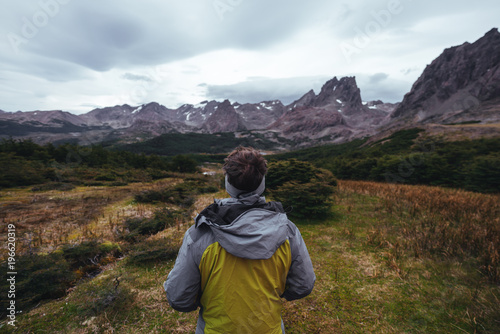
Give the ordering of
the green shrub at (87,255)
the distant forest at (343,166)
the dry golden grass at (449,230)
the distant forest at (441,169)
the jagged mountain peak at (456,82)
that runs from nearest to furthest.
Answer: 1. the dry golden grass at (449,230)
2. the green shrub at (87,255)
3. the distant forest at (441,169)
4. the distant forest at (343,166)
5. the jagged mountain peak at (456,82)

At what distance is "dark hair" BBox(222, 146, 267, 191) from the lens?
1.78 metres

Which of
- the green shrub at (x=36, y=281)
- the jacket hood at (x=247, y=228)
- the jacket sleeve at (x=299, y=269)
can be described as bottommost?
the green shrub at (x=36, y=281)

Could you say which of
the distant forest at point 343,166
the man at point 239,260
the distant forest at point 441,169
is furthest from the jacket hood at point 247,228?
the distant forest at point 441,169

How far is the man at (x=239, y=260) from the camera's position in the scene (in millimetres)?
1523

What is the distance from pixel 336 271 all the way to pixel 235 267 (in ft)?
13.9

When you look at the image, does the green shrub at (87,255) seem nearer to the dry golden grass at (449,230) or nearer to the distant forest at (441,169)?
the dry golden grass at (449,230)

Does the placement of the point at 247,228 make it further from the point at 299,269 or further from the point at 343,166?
the point at 343,166

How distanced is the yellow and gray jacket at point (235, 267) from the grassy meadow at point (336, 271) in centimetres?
235

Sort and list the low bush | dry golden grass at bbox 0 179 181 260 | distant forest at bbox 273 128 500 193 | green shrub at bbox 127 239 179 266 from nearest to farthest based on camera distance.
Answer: green shrub at bbox 127 239 179 266 < dry golden grass at bbox 0 179 181 260 < the low bush < distant forest at bbox 273 128 500 193

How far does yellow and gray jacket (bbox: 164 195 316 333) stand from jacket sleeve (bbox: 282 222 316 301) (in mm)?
89

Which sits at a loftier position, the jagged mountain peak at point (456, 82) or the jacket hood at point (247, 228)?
the jagged mountain peak at point (456, 82)

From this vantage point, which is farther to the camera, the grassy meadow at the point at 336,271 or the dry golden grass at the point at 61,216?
the dry golden grass at the point at 61,216

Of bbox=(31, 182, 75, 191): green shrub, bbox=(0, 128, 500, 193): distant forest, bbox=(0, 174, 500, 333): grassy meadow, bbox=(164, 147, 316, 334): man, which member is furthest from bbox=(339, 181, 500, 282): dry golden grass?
bbox=(31, 182, 75, 191): green shrub

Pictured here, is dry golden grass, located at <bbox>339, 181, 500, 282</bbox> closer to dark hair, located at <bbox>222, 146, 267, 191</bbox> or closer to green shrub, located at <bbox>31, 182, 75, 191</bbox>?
dark hair, located at <bbox>222, 146, 267, 191</bbox>
